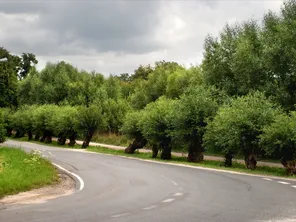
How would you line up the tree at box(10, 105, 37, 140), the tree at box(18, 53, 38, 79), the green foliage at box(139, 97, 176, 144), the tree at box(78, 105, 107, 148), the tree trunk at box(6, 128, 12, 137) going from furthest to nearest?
the tree at box(18, 53, 38, 79)
the tree trunk at box(6, 128, 12, 137)
the tree at box(10, 105, 37, 140)
the tree at box(78, 105, 107, 148)
the green foliage at box(139, 97, 176, 144)

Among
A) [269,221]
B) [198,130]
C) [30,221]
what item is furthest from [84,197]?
[198,130]

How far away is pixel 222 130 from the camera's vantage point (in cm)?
2977

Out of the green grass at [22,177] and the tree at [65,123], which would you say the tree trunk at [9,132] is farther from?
the green grass at [22,177]

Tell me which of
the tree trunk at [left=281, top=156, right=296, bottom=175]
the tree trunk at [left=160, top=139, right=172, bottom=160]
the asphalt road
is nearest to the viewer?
the asphalt road

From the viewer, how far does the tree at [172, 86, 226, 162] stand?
117 ft

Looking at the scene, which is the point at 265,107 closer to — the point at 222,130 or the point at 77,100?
the point at 222,130

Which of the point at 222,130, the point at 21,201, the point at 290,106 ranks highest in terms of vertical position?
the point at 290,106

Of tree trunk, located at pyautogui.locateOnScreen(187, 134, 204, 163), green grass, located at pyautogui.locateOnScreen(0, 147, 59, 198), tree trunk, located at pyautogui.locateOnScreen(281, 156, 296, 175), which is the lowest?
green grass, located at pyautogui.locateOnScreen(0, 147, 59, 198)

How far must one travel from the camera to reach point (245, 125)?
28.2 metres

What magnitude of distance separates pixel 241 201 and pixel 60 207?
5.31 m

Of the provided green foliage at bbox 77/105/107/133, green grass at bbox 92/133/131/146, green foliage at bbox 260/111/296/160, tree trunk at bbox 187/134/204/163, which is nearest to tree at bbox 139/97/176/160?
tree trunk at bbox 187/134/204/163

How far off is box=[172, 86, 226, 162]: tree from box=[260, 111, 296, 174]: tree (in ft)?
30.7

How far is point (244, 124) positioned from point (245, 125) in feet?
0.30

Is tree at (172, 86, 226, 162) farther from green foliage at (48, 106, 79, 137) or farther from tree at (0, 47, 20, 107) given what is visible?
tree at (0, 47, 20, 107)
